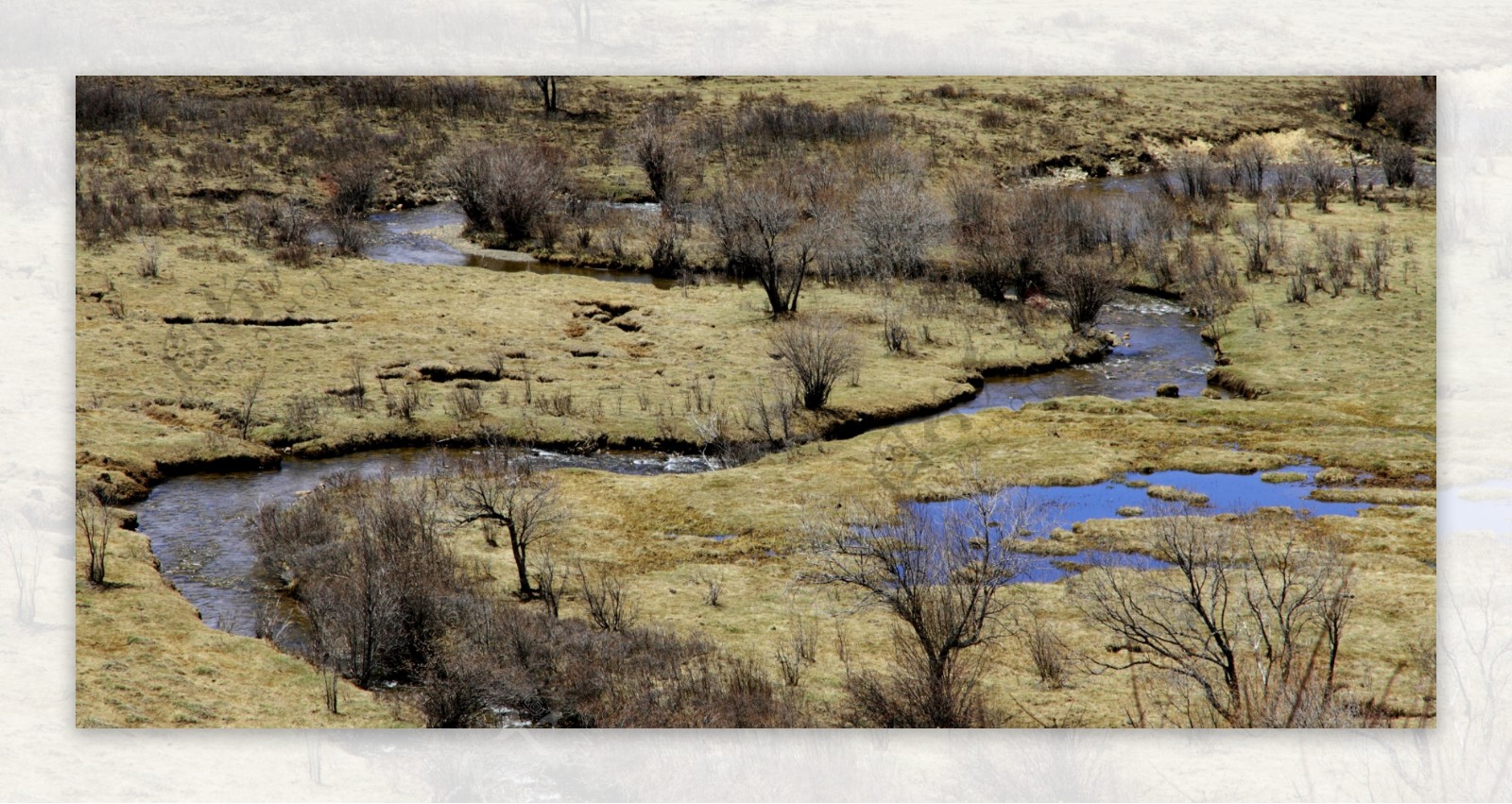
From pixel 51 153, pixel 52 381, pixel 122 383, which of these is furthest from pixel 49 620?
pixel 122 383

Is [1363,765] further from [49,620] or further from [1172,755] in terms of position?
[49,620]

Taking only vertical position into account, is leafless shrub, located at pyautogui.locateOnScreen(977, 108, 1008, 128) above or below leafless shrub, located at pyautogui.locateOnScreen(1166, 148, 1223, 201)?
above

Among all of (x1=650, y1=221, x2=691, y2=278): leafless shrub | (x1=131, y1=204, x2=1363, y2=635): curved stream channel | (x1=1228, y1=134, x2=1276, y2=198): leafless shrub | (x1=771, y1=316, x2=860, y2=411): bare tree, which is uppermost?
(x1=1228, y1=134, x2=1276, y2=198): leafless shrub

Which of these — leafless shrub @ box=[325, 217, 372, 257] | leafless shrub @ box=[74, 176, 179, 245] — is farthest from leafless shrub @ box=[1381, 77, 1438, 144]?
leafless shrub @ box=[325, 217, 372, 257]

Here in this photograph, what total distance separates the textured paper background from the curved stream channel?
9.15 ft

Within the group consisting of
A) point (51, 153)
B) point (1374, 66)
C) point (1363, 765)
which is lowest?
point (1363, 765)

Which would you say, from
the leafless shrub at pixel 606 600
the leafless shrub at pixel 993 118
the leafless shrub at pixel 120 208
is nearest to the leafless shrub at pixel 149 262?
the leafless shrub at pixel 120 208

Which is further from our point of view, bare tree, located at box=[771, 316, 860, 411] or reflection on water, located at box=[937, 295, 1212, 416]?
A: reflection on water, located at box=[937, 295, 1212, 416]

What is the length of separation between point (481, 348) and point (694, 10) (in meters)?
9.38

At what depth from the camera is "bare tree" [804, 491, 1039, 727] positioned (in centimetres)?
1239

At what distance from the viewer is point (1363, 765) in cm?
1185

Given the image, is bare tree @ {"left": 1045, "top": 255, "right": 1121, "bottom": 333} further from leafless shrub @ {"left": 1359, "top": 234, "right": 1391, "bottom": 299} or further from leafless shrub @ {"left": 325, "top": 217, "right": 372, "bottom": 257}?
leafless shrub @ {"left": 325, "top": 217, "right": 372, "bottom": 257}

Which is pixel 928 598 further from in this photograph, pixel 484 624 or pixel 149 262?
pixel 149 262

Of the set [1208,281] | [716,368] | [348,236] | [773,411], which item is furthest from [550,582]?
[1208,281]
